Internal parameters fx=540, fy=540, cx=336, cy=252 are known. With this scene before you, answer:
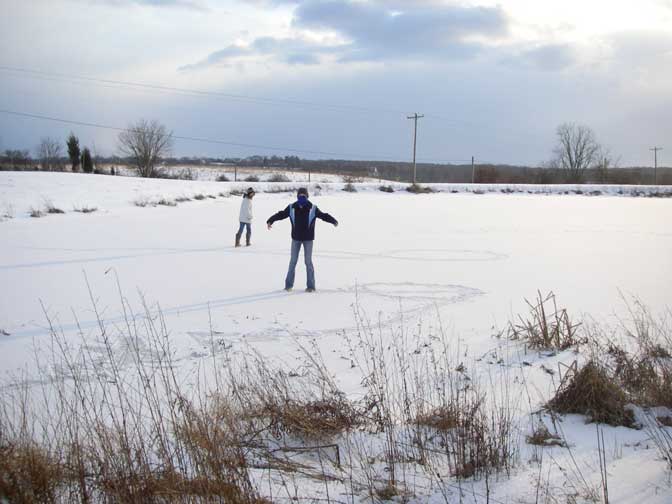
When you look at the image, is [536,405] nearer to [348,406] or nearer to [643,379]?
[643,379]

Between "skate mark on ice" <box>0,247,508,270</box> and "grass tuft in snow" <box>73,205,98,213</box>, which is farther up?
"grass tuft in snow" <box>73,205,98,213</box>

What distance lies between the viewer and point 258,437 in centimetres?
458

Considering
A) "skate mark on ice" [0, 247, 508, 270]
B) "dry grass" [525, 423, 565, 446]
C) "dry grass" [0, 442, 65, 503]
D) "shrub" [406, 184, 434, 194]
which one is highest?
"shrub" [406, 184, 434, 194]

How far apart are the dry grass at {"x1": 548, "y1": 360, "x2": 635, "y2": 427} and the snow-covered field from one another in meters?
0.15

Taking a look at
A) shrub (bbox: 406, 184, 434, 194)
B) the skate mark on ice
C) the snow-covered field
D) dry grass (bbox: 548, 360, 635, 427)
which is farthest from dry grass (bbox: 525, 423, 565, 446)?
shrub (bbox: 406, 184, 434, 194)

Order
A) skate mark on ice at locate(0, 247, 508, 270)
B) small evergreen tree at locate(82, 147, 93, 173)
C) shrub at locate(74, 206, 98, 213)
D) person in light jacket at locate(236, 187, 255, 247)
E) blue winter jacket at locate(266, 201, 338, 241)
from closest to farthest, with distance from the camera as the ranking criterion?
blue winter jacket at locate(266, 201, 338, 241)
skate mark on ice at locate(0, 247, 508, 270)
person in light jacket at locate(236, 187, 255, 247)
shrub at locate(74, 206, 98, 213)
small evergreen tree at locate(82, 147, 93, 173)

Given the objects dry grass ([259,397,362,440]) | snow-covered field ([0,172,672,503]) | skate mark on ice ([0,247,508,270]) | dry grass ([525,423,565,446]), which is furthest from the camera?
skate mark on ice ([0,247,508,270])

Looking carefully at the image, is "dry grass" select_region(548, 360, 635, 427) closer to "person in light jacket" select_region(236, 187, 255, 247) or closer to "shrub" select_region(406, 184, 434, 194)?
"person in light jacket" select_region(236, 187, 255, 247)

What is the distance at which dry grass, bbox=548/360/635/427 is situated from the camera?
197 inches

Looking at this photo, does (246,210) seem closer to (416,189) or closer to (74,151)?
(416,189)

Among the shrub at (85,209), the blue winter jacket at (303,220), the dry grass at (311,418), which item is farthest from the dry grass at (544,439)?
Result: the shrub at (85,209)

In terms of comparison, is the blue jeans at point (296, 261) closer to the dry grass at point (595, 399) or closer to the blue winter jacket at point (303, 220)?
the blue winter jacket at point (303, 220)

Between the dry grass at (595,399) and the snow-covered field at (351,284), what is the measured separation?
0.50ft

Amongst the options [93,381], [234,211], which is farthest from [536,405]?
[234,211]
